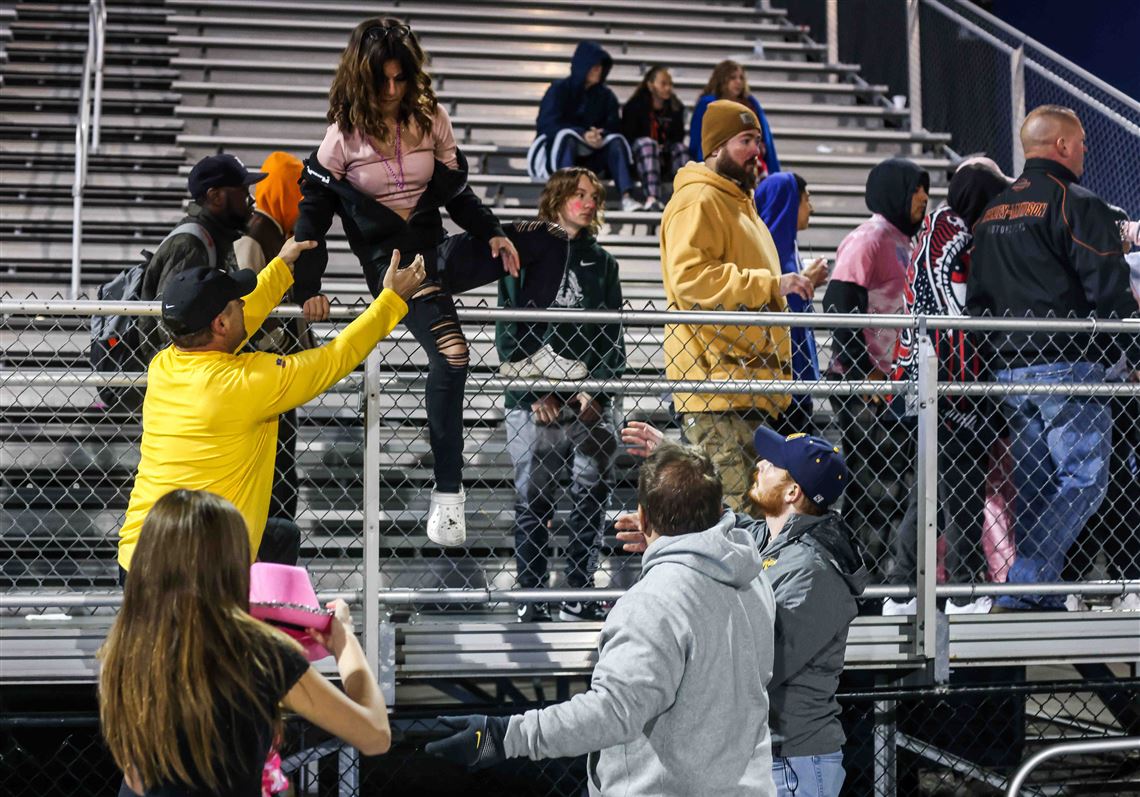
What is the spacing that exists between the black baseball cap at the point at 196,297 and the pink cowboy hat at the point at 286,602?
1154 mm

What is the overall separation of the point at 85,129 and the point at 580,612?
229 inches

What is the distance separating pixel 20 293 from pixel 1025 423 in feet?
21.2

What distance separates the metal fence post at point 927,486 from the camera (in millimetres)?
4789

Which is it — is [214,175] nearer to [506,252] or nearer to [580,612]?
[506,252]

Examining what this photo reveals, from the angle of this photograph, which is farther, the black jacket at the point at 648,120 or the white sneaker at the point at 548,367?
the black jacket at the point at 648,120

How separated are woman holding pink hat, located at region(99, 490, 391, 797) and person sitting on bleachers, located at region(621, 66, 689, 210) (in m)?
7.09

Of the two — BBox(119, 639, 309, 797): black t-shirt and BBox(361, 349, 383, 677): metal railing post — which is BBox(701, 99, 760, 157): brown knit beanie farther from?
BBox(119, 639, 309, 797): black t-shirt

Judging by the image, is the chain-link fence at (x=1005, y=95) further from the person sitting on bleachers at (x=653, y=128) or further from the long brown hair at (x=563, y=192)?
the long brown hair at (x=563, y=192)

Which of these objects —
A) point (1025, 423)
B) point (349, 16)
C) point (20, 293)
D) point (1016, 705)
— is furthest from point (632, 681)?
point (349, 16)

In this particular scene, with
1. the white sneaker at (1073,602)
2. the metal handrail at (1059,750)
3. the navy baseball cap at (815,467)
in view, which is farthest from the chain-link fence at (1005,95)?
the navy baseball cap at (815,467)

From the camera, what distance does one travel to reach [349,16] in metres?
11.9

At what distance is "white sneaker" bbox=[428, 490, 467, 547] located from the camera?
446 centimetres

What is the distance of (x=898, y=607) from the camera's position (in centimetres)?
518

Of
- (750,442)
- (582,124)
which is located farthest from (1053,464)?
(582,124)
